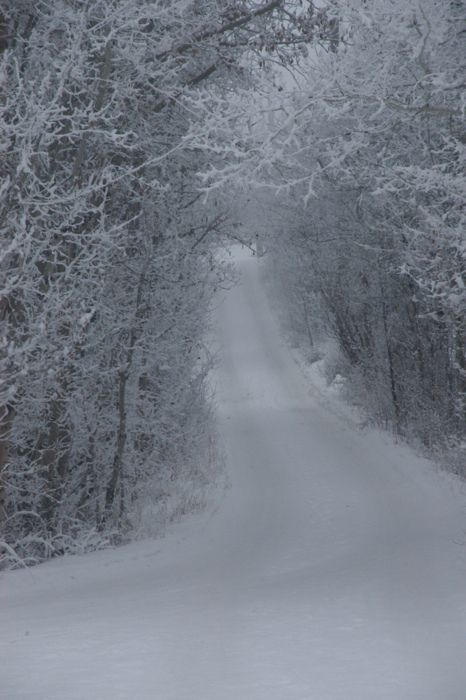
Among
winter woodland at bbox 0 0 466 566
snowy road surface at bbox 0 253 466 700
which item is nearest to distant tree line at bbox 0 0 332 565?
winter woodland at bbox 0 0 466 566

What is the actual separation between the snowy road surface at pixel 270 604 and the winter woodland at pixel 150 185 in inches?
38.1

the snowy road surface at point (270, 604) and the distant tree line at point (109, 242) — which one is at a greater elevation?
the distant tree line at point (109, 242)

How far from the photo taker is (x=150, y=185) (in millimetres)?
8391

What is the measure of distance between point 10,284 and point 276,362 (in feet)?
84.6

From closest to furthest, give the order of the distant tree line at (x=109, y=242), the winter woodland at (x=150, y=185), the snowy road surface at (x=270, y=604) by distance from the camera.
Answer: the snowy road surface at (x=270, y=604) < the winter woodland at (x=150, y=185) < the distant tree line at (x=109, y=242)

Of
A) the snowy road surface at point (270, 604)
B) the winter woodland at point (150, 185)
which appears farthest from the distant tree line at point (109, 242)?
the snowy road surface at point (270, 604)

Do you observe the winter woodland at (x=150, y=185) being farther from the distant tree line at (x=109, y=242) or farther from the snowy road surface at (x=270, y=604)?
the snowy road surface at (x=270, y=604)

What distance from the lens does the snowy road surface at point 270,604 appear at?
4129mm

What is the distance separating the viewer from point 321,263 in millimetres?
20172

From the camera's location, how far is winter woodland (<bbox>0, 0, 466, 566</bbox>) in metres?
7.19

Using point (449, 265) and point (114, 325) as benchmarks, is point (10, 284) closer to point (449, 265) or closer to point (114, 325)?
point (114, 325)

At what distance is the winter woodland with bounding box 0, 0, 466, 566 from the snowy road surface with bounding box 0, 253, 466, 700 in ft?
3.17

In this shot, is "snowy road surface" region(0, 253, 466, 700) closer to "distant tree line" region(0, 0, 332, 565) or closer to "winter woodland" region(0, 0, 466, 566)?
"winter woodland" region(0, 0, 466, 566)

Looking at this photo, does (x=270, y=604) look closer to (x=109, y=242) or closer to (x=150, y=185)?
(x=109, y=242)
